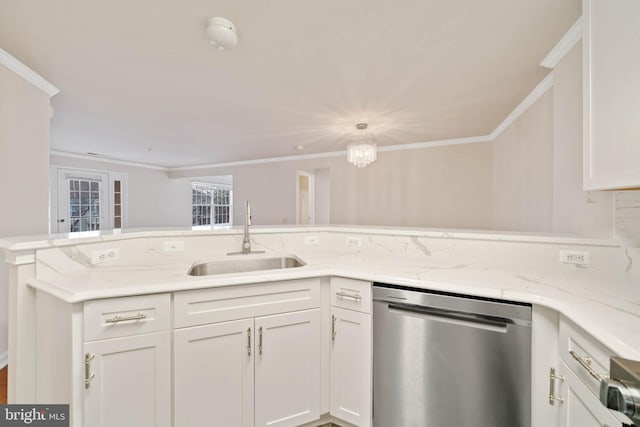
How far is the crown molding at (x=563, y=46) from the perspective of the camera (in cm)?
159

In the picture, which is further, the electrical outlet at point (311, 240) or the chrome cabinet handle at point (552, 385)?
the electrical outlet at point (311, 240)

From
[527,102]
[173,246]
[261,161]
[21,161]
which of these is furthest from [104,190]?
[527,102]

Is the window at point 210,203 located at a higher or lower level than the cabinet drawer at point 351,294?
higher

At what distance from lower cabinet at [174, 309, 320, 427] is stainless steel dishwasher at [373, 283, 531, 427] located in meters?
0.37

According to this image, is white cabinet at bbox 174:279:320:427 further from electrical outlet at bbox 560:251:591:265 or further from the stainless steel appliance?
electrical outlet at bbox 560:251:591:265

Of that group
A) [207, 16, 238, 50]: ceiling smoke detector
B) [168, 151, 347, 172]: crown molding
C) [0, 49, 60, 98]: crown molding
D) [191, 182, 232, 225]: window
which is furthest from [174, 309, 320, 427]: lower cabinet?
[191, 182, 232, 225]: window

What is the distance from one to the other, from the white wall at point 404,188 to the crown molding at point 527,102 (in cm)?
60

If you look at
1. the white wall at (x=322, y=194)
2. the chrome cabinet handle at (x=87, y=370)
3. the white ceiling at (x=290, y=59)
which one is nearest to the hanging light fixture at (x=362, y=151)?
the white ceiling at (x=290, y=59)

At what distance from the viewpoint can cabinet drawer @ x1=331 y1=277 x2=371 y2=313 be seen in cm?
146

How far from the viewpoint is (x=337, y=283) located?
60.6 inches

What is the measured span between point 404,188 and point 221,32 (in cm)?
383

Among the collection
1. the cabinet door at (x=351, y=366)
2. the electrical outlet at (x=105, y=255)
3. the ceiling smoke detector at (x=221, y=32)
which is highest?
the ceiling smoke detector at (x=221, y=32)

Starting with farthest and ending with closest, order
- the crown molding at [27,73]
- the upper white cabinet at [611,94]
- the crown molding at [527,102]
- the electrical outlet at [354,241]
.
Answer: the crown molding at [527,102], the electrical outlet at [354,241], the crown molding at [27,73], the upper white cabinet at [611,94]

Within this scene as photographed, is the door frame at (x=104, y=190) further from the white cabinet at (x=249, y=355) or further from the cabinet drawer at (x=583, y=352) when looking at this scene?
the cabinet drawer at (x=583, y=352)
